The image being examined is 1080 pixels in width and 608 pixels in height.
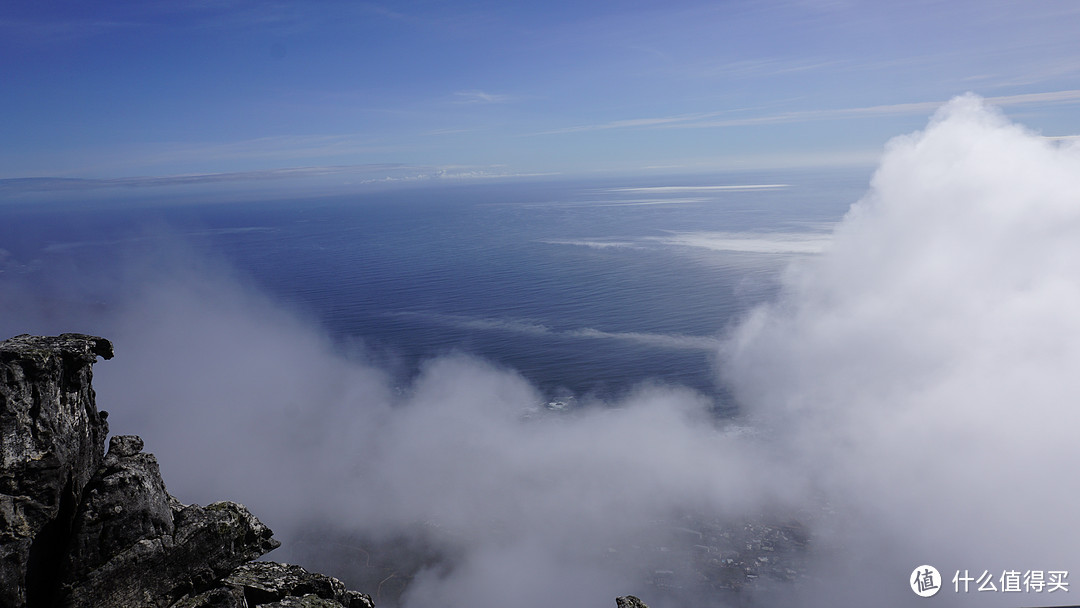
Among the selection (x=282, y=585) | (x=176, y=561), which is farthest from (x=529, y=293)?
(x=176, y=561)

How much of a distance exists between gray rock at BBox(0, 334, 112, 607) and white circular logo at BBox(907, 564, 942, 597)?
5032 cm

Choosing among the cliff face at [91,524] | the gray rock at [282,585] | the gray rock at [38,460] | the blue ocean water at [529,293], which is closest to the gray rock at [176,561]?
the cliff face at [91,524]

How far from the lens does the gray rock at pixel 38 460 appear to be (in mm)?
10992

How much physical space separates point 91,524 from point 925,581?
55.0m

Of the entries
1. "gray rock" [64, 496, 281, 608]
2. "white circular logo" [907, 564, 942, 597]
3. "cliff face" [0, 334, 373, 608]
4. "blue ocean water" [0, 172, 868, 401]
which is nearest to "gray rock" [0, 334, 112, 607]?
"cliff face" [0, 334, 373, 608]

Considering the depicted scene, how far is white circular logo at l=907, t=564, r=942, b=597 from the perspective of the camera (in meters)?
45.8

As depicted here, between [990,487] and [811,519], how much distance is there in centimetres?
3263

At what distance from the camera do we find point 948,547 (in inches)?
2286

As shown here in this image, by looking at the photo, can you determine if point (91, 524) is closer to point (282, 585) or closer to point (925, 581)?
point (282, 585)

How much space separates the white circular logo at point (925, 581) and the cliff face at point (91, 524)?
46.7 m

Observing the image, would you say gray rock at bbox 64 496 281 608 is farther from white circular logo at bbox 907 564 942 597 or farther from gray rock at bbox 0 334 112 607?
white circular logo at bbox 907 564 942 597

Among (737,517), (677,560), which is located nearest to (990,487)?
(737,517)

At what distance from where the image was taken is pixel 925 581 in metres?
48.1

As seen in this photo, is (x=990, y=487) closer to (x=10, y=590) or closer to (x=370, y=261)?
(x=10, y=590)
